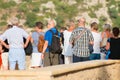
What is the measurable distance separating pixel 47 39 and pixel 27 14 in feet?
114

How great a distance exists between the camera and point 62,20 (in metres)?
46.8

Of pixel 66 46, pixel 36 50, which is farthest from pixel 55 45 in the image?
pixel 66 46

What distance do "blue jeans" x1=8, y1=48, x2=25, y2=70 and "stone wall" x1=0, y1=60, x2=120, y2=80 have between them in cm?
205

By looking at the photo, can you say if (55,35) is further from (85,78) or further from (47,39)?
(85,78)

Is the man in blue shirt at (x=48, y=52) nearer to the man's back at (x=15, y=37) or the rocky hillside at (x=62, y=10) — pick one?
the man's back at (x=15, y=37)

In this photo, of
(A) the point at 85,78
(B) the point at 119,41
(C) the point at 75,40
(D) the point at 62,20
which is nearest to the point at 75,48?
(C) the point at 75,40

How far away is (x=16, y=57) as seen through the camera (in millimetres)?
12000

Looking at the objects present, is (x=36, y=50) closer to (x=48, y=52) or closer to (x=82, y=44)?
(x=48, y=52)

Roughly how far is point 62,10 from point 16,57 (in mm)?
37433

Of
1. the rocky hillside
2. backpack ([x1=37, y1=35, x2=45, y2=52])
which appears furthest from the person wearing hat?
the rocky hillside

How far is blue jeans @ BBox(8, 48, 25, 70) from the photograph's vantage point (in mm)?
11992

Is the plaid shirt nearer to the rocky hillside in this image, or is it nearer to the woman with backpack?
the woman with backpack

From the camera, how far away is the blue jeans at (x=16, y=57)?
12.0 meters

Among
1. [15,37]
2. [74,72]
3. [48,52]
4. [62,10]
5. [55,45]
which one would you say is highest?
[62,10]
